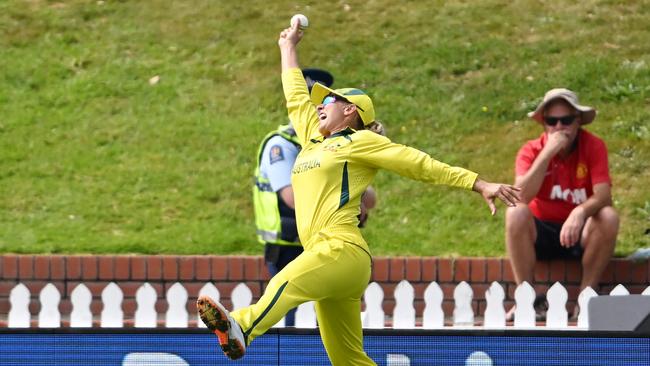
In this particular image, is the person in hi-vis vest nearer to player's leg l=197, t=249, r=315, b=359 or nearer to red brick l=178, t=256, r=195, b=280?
red brick l=178, t=256, r=195, b=280

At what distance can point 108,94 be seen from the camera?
12594 millimetres

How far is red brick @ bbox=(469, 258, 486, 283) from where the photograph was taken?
9867mm

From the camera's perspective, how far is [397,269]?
991 centimetres

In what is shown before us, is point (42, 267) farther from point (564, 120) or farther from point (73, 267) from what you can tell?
Result: point (564, 120)

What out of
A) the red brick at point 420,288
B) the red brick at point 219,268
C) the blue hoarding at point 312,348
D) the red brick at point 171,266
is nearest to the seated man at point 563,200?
the red brick at point 420,288

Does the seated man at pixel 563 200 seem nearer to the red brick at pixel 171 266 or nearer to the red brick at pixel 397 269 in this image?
the red brick at pixel 397 269

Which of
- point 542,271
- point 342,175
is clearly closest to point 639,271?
point 542,271

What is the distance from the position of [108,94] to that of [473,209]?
142 inches

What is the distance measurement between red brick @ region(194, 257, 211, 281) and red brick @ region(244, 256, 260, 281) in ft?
0.88

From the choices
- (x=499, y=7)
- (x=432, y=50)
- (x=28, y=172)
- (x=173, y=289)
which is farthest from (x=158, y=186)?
(x=499, y=7)

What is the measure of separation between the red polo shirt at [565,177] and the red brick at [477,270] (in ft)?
1.71

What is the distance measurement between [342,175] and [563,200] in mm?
3167

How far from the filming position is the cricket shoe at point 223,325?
245 inches

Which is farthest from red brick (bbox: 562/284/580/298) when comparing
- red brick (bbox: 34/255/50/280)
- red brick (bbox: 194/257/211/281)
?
red brick (bbox: 34/255/50/280)
